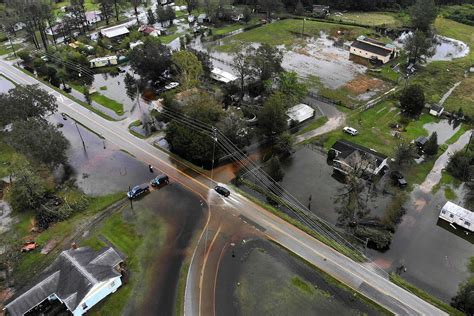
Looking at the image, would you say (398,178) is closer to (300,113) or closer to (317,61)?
(300,113)

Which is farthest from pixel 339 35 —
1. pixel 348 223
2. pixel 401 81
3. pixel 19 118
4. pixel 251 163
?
pixel 19 118

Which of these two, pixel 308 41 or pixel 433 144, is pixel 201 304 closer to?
pixel 433 144

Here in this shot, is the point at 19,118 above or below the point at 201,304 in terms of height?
above

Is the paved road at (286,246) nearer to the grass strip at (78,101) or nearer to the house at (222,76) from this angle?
the grass strip at (78,101)

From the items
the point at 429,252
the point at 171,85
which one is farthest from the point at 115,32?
the point at 429,252

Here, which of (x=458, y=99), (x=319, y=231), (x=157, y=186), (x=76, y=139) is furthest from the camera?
(x=458, y=99)

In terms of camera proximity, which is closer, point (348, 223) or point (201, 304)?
point (201, 304)
